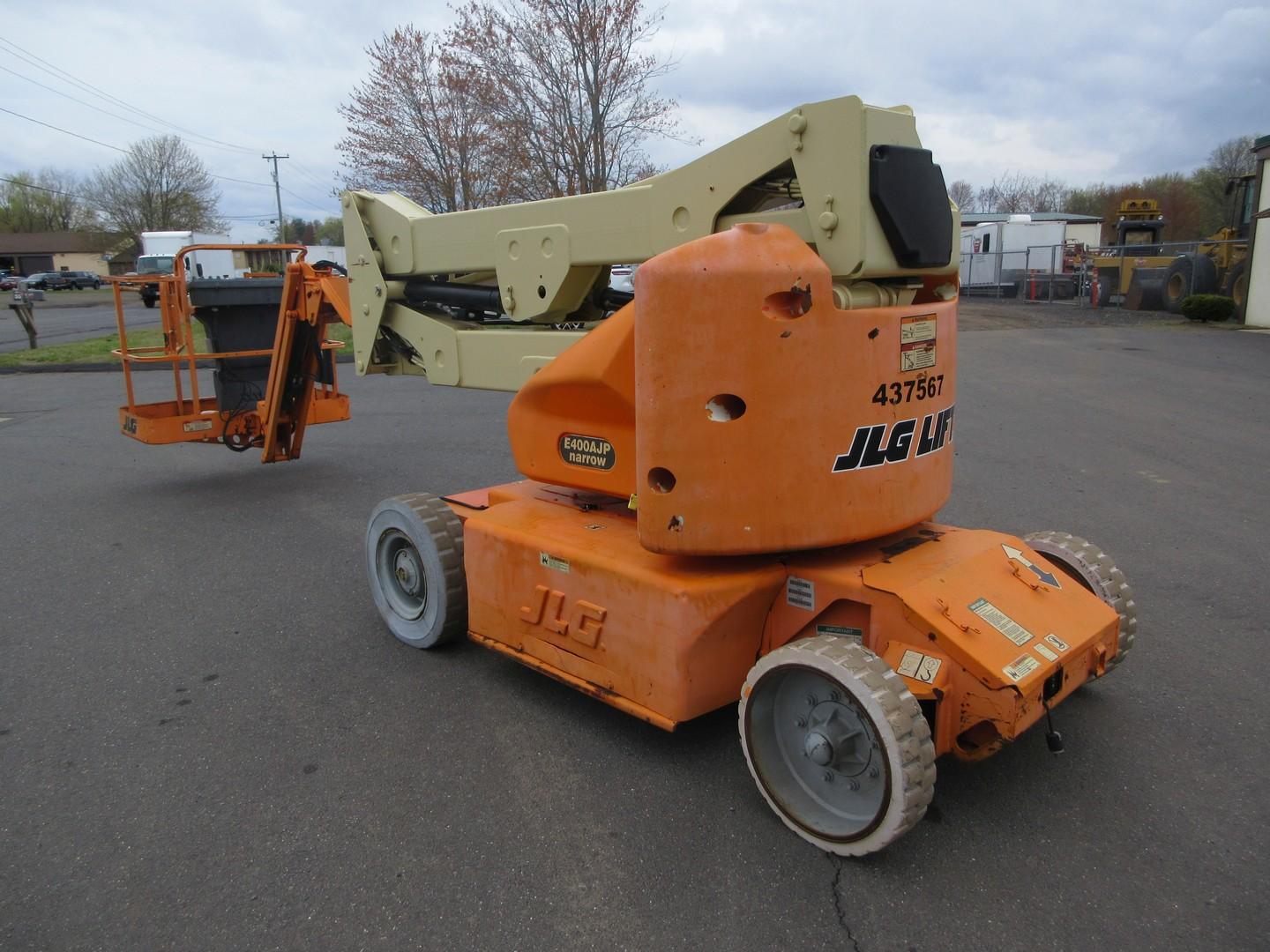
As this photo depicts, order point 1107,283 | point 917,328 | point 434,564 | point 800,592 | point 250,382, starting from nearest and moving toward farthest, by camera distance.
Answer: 1. point 917,328
2. point 800,592
3. point 434,564
4. point 250,382
5. point 1107,283

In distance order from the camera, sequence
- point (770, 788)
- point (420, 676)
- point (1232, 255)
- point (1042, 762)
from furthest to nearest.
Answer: point (1232, 255), point (420, 676), point (1042, 762), point (770, 788)

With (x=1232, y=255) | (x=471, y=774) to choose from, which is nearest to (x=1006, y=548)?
(x=471, y=774)

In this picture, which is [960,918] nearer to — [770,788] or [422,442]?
[770,788]

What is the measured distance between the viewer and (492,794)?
3.49 metres

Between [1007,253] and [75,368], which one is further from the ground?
[1007,253]

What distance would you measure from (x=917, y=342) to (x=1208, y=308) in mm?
21816

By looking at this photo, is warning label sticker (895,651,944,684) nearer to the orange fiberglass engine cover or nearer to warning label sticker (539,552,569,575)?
the orange fiberglass engine cover

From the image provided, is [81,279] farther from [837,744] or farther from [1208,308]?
[837,744]

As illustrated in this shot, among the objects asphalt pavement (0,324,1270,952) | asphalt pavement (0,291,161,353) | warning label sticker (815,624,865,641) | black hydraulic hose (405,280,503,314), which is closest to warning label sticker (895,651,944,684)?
warning label sticker (815,624,865,641)

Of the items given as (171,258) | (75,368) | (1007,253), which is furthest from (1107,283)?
(171,258)

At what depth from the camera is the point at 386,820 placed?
333 cm

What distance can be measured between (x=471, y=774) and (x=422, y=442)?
6.93 m

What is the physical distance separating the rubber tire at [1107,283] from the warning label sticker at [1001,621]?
2819cm

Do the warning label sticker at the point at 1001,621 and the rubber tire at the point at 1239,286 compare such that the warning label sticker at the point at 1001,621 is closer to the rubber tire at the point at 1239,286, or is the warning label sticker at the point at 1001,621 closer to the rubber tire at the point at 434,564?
the rubber tire at the point at 434,564
